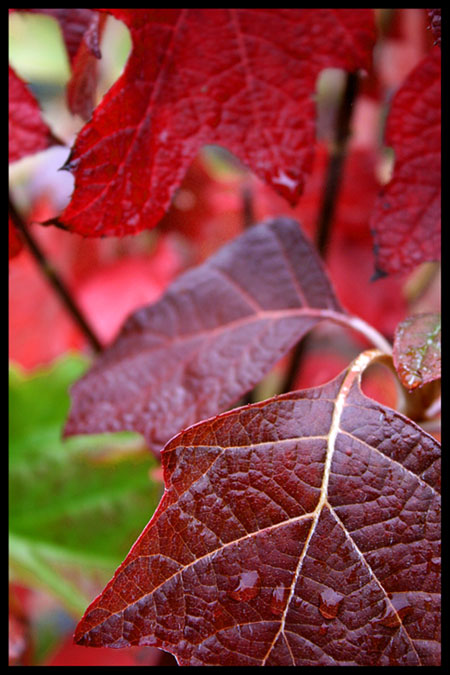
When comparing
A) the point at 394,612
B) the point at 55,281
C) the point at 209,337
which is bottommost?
→ the point at 394,612

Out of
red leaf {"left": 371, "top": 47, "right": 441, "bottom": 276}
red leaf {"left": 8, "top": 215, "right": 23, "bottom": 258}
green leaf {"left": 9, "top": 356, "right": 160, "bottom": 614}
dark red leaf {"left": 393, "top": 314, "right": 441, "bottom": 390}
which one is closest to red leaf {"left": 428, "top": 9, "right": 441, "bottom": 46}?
red leaf {"left": 371, "top": 47, "right": 441, "bottom": 276}

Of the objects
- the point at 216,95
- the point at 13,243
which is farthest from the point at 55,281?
the point at 216,95

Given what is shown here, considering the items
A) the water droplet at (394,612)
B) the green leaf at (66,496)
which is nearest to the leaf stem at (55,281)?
the green leaf at (66,496)

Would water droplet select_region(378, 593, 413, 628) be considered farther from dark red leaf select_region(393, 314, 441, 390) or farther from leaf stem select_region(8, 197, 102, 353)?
leaf stem select_region(8, 197, 102, 353)

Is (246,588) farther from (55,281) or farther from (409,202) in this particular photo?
(55,281)
